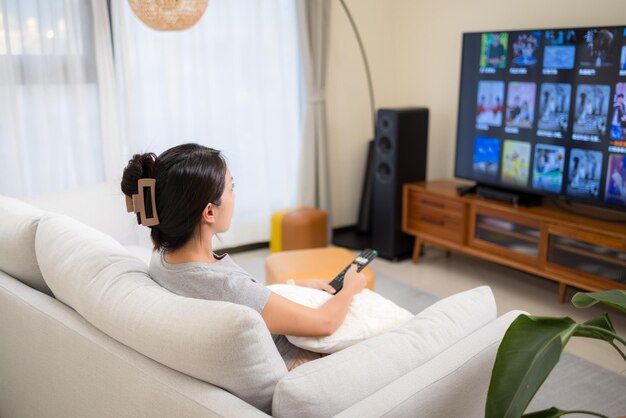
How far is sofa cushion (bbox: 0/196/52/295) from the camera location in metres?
2.00

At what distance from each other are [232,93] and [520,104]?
1934 mm

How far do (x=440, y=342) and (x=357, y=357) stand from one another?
264 mm

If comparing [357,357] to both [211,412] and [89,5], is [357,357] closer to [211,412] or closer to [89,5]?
[211,412]

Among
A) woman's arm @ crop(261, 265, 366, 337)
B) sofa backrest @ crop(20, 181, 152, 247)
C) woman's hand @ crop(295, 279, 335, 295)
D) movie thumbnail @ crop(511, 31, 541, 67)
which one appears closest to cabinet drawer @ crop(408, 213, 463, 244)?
movie thumbnail @ crop(511, 31, 541, 67)

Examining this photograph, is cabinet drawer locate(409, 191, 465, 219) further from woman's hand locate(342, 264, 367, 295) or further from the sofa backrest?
woman's hand locate(342, 264, 367, 295)

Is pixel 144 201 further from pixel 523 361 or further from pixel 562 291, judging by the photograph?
pixel 562 291

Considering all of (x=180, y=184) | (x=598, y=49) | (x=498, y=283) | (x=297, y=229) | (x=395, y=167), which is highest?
(x=598, y=49)

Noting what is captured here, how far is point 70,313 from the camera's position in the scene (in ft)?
5.65

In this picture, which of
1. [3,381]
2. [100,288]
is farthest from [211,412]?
[3,381]

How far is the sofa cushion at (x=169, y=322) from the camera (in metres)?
1.28

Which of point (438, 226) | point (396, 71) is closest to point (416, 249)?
point (438, 226)

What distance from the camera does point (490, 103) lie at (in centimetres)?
407

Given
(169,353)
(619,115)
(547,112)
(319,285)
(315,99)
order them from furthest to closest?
(315,99), (547,112), (619,115), (319,285), (169,353)

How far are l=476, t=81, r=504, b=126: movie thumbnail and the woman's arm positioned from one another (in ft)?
8.87
